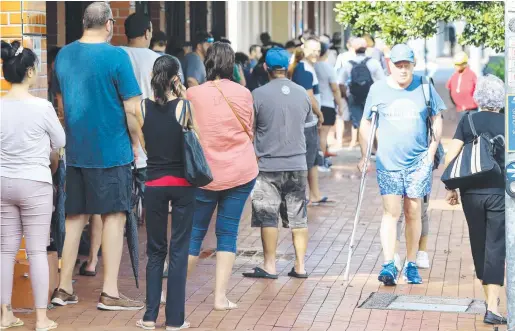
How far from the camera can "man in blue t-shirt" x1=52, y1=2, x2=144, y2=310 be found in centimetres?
803

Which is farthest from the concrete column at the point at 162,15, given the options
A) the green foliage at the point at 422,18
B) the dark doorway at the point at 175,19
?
the green foliage at the point at 422,18

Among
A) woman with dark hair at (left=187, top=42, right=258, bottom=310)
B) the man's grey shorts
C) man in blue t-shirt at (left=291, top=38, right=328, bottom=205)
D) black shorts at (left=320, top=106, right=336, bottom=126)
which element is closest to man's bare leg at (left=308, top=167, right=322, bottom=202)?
man in blue t-shirt at (left=291, top=38, right=328, bottom=205)

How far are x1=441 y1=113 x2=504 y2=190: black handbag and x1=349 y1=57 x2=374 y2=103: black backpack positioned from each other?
9.20 metres

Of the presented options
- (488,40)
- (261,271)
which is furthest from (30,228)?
(488,40)

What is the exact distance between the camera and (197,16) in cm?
1914

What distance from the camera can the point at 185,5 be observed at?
17969 millimetres

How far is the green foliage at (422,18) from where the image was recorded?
11.2 m

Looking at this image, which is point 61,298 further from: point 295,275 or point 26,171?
point 295,275

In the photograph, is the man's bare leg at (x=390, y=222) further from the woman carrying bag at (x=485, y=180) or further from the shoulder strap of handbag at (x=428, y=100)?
the woman carrying bag at (x=485, y=180)

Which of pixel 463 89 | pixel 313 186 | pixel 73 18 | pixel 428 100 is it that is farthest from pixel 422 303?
pixel 463 89

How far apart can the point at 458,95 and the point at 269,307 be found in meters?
10.5

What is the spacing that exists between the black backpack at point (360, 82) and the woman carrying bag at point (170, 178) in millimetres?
9685

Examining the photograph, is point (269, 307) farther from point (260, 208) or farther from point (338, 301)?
point (260, 208)

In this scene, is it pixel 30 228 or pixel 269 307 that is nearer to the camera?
pixel 30 228
